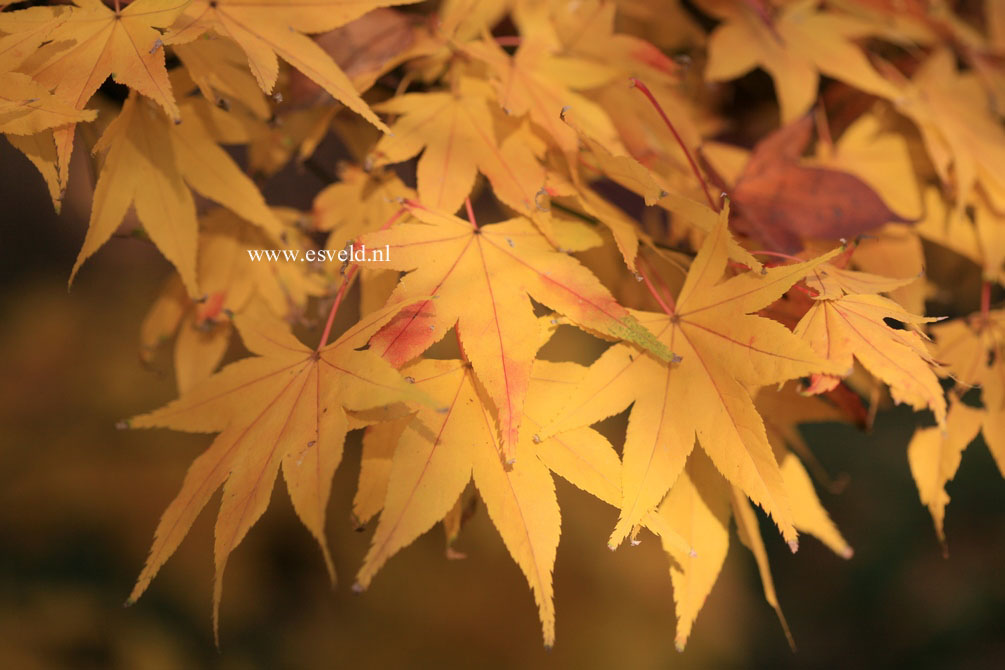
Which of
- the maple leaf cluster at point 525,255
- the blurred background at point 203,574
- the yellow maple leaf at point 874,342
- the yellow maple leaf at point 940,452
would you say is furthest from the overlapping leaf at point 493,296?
the blurred background at point 203,574

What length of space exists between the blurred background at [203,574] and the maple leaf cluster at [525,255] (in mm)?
906

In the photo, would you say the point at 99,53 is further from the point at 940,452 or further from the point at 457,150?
the point at 940,452

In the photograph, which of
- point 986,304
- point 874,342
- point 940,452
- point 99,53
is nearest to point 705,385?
point 874,342

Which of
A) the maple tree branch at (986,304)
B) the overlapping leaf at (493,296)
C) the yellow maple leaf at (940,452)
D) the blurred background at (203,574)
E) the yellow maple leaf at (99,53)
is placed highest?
the yellow maple leaf at (99,53)

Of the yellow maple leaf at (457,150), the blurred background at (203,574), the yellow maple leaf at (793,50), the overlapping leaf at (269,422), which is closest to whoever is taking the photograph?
the overlapping leaf at (269,422)

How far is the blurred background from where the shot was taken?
1323 millimetres

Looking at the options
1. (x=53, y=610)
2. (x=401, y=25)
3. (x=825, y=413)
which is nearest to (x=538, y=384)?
(x=825, y=413)

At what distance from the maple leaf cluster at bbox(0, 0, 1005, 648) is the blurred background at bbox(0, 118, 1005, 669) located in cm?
91

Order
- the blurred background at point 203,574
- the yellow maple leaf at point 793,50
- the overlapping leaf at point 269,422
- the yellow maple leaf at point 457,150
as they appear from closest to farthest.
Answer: the overlapping leaf at point 269,422 → the yellow maple leaf at point 457,150 → the yellow maple leaf at point 793,50 → the blurred background at point 203,574

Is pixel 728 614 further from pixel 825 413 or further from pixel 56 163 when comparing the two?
pixel 56 163

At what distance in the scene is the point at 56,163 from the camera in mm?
447

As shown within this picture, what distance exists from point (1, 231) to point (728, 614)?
2.29 m

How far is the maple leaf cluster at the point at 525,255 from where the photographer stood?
42cm

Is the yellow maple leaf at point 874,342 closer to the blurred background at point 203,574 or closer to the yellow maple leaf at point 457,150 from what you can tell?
the yellow maple leaf at point 457,150
